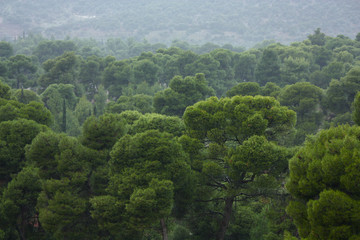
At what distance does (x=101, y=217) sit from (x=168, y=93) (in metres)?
22.0

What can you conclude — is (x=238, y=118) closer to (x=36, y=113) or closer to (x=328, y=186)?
(x=328, y=186)

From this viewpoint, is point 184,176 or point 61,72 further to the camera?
point 61,72

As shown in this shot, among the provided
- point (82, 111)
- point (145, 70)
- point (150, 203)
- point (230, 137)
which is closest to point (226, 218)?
point (230, 137)

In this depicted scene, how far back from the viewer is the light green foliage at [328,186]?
31.9ft

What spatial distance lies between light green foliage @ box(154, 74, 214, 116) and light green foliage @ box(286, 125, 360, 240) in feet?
78.3

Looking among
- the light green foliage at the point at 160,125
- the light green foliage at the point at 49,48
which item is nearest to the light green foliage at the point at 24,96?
the light green foliage at the point at 160,125

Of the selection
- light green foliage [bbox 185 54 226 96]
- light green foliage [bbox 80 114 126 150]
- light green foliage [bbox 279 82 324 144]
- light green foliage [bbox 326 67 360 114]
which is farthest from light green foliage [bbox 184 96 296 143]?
light green foliage [bbox 185 54 226 96]

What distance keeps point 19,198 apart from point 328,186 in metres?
15.5

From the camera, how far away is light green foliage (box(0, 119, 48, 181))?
741 inches

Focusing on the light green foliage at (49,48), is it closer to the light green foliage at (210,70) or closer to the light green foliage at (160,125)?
the light green foliage at (210,70)

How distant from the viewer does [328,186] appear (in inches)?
424

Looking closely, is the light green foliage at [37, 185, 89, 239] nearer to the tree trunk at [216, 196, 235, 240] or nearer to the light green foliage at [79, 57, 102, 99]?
the tree trunk at [216, 196, 235, 240]

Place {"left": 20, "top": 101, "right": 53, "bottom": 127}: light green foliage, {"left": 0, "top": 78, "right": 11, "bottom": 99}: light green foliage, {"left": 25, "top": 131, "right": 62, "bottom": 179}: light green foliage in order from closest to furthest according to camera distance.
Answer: {"left": 25, "top": 131, "right": 62, "bottom": 179}: light green foliage
{"left": 20, "top": 101, "right": 53, "bottom": 127}: light green foliage
{"left": 0, "top": 78, "right": 11, "bottom": 99}: light green foliage

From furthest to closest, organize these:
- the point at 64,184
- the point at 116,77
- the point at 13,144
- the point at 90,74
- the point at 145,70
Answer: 1. the point at 90,74
2. the point at 145,70
3. the point at 116,77
4. the point at 13,144
5. the point at 64,184
